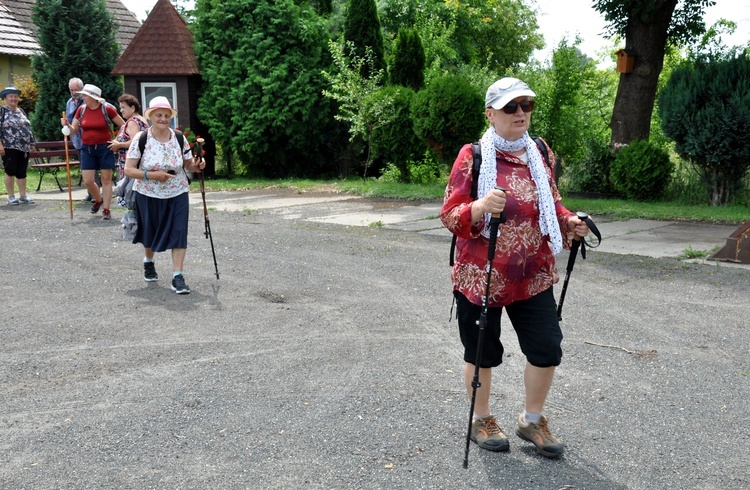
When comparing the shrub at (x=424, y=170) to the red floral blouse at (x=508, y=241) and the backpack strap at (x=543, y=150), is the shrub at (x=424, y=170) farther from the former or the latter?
the red floral blouse at (x=508, y=241)

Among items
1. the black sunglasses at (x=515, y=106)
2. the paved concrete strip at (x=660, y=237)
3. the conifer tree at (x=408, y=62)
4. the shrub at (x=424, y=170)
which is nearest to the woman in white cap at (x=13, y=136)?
the shrub at (x=424, y=170)

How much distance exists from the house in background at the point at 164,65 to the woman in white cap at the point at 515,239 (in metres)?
18.2

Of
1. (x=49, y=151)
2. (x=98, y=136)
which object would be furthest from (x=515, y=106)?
(x=49, y=151)

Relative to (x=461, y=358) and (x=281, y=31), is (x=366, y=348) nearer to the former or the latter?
(x=461, y=358)

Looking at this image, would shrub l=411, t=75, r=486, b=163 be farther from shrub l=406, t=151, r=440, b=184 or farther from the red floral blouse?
the red floral blouse

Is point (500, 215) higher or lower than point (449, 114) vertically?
lower

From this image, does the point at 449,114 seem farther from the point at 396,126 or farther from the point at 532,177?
the point at 532,177

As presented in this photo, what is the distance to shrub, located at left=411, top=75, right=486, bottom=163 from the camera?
16547 millimetres

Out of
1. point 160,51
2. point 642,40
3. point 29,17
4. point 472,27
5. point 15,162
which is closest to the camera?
point 15,162

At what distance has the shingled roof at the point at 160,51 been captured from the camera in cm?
2116

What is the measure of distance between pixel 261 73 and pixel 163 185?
1335 centimetres

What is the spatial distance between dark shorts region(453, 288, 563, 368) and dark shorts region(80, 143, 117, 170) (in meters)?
9.61

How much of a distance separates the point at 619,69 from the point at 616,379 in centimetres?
1133

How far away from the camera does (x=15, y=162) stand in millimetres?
14453
